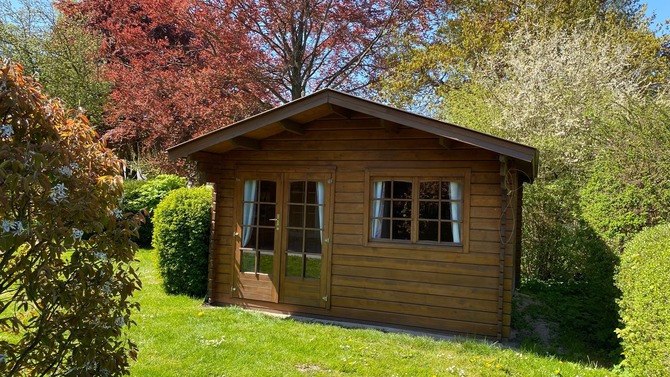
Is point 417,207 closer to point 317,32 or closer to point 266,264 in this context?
point 266,264

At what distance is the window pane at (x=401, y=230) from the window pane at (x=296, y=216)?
1.35 meters

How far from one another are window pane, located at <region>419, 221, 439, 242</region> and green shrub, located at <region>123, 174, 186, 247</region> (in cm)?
855

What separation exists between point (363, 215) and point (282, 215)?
123cm

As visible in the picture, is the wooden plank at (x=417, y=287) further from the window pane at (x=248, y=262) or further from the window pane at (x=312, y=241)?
the window pane at (x=248, y=262)

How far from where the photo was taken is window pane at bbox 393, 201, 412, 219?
238 inches

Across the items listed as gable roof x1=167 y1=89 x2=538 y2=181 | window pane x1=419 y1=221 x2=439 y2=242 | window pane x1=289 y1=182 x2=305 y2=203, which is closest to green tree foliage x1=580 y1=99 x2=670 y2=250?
gable roof x1=167 y1=89 x2=538 y2=181

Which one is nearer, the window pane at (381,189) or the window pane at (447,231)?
the window pane at (447,231)

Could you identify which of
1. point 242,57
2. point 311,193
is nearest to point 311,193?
point 311,193

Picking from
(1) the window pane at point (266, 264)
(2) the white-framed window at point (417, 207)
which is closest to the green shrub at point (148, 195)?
(1) the window pane at point (266, 264)

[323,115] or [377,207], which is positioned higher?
[323,115]

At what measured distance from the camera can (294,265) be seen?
666 cm

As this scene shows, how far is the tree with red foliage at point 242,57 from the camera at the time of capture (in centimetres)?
1287

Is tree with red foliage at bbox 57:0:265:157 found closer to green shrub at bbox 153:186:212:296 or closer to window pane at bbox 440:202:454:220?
green shrub at bbox 153:186:212:296

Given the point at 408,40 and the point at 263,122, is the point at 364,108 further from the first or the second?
the point at 408,40
